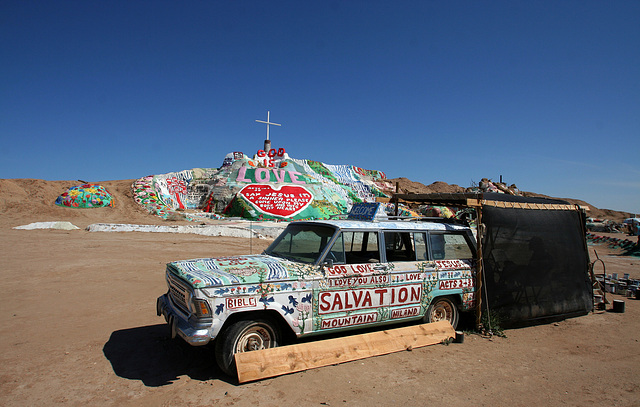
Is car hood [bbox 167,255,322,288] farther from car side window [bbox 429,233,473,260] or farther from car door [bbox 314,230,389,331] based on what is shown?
car side window [bbox 429,233,473,260]

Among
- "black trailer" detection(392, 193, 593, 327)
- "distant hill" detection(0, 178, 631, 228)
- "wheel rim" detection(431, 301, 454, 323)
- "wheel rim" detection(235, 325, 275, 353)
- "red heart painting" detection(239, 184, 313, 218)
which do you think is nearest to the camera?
"wheel rim" detection(235, 325, 275, 353)

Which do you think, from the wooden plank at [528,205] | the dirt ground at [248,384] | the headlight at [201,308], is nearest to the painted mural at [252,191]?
the dirt ground at [248,384]

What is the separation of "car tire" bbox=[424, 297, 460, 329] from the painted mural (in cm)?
2118

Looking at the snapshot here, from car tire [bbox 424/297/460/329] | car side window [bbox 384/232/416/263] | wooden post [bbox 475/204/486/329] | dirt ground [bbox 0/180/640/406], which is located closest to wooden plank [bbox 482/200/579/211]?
wooden post [bbox 475/204/486/329]

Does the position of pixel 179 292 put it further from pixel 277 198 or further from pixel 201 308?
pixel 277 198

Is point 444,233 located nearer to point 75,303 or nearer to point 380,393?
point 380,393

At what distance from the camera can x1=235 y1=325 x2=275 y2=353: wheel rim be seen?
4.01 metres

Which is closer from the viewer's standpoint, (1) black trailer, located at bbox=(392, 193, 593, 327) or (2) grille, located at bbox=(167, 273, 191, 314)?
(2) grille, located at bbox=(167, 273, 191, 314)

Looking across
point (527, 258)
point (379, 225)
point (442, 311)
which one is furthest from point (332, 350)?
point (527, 258)

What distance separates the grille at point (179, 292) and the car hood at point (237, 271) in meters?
0.09

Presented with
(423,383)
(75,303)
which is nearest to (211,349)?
(423,383)

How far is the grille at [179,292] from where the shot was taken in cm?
398

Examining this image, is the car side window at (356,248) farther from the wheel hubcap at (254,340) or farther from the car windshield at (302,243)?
the wheel hubcap at (254,340)

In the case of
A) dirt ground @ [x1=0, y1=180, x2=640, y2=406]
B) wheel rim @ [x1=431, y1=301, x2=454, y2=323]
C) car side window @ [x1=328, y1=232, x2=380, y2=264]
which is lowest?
dirt ground @ [x1=0, y1=180, x2=640, y2=406]
